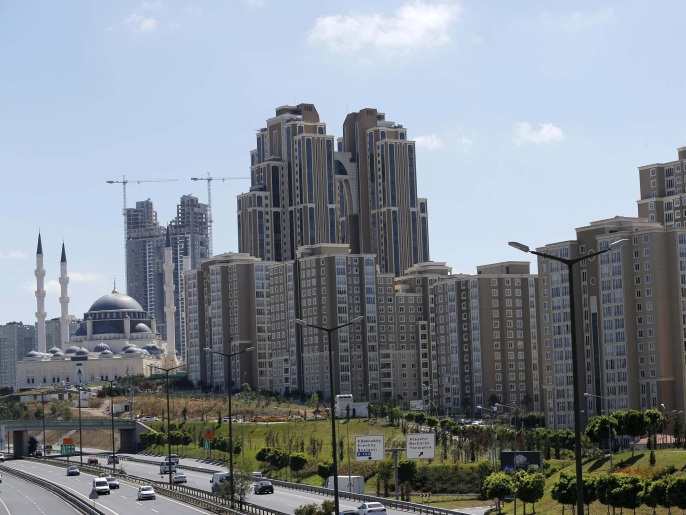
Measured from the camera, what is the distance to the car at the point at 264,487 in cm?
11375

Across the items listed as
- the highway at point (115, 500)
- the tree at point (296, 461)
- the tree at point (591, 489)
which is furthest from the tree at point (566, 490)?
the tree at point (296, 461)

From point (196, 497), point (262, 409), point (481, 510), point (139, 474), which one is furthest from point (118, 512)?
point (262, 409)

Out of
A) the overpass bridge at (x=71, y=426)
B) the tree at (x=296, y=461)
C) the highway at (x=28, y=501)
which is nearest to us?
the highway at (x=28, y=501)

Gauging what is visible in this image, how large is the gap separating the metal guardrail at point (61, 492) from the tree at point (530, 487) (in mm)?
28213

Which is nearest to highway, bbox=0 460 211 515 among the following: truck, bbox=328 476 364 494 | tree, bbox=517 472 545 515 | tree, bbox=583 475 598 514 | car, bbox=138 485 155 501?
car, bbox=138 485 155 501

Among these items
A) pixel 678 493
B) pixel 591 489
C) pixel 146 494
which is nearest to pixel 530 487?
pixel 591 489

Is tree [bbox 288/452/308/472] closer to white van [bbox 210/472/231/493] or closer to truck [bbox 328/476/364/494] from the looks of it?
white van [bbox 210/472/231/493]

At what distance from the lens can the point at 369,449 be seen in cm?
11469

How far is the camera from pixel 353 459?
136 meters

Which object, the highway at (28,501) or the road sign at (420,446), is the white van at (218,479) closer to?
the highway at (28,501)

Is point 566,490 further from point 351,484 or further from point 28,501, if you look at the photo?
point 28,501

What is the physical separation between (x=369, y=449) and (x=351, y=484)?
434 cm

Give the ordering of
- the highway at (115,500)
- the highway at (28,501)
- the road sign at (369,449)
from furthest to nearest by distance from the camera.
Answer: the road sign at (369,449) → the highway at (28,501) → the highway at (115,500)

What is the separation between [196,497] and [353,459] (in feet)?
111
